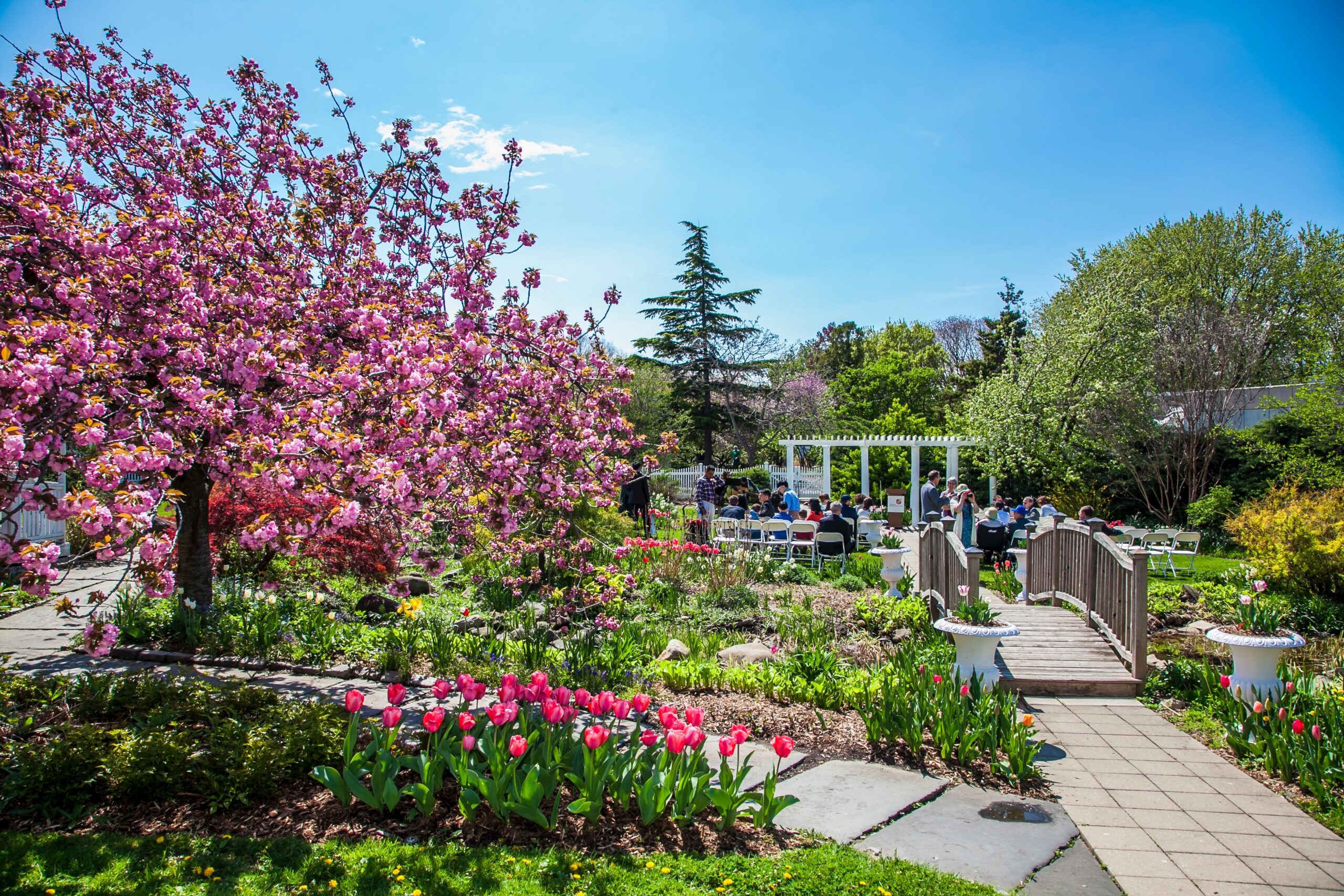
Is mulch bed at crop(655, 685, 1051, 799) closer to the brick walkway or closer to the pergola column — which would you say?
the brick walkway

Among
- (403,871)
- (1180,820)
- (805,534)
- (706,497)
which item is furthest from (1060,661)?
(706,497)

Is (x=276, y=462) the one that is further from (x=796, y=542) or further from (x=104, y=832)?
(x=796, y=542)

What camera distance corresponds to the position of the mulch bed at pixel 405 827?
327 cm

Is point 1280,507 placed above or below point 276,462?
below

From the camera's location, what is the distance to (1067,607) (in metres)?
8.27

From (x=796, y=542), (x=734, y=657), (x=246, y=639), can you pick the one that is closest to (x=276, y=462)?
(x=246, y=639)

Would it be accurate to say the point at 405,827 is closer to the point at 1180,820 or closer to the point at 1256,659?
the point at 1180,820

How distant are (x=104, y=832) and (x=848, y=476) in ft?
72.7

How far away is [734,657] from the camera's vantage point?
6453 mm

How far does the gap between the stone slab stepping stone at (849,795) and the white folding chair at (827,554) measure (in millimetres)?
6073

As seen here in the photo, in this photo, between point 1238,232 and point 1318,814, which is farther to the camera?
point 1238,232

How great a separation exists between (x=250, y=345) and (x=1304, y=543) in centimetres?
1096

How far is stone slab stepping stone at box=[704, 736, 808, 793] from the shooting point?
4.13 meters

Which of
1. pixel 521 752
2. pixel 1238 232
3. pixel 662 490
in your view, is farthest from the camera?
pixel 1238 232
